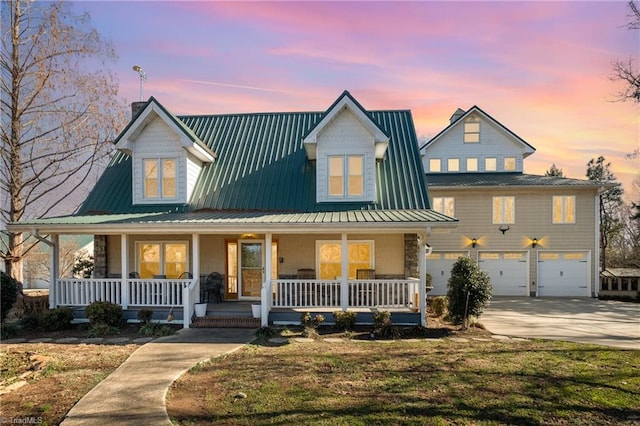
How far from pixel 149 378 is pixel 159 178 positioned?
805 cm

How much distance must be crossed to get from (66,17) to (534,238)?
2494cm

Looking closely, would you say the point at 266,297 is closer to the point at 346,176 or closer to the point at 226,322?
the point at 226,322

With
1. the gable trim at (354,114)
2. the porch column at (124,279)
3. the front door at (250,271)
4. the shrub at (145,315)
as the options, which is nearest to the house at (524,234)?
the gable trim at (354,114)

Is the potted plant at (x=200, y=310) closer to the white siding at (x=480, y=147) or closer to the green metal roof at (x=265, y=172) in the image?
the green metal roof at (x=265, y=172)

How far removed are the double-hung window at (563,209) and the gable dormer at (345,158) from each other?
11.7m

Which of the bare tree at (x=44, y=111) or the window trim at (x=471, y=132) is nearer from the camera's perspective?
the bare tree at (x=44, y=111)

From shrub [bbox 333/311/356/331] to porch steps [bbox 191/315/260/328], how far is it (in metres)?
2.35

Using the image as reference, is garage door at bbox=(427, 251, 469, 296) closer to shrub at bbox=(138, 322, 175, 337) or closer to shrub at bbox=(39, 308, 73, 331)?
shrub at bbox=(138, 322, 175, 337)

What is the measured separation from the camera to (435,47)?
1285cm

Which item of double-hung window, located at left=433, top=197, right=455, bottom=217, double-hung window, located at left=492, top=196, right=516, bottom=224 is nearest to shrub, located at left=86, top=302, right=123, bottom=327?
double-hung window, located at left=433, top=197, right=455, bottom=217

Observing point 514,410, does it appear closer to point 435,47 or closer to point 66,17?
point 435,47

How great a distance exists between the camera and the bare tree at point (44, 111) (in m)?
16.0

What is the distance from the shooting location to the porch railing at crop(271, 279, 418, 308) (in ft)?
35.6

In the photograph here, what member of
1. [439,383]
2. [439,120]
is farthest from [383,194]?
[439,120]
